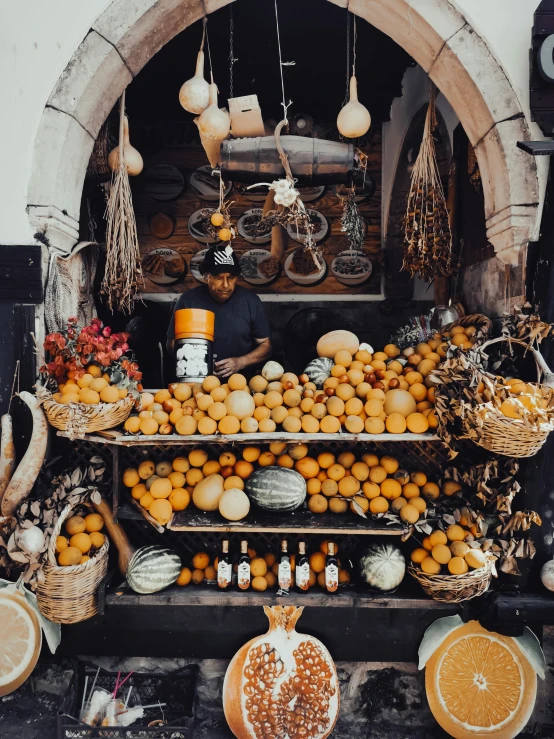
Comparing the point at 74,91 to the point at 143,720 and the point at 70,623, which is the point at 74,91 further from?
the point at 143,720

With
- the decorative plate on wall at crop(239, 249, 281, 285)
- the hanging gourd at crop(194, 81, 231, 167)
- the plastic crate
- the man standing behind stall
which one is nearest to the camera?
the plastic crate

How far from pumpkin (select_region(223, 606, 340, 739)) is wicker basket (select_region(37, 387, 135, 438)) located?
1.63 meters

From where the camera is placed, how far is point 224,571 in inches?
126

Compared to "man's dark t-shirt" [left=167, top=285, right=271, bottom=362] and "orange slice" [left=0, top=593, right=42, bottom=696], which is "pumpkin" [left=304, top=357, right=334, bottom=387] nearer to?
"man's dark t-shirt" [left=167, top=285, right=271, bottom=362]

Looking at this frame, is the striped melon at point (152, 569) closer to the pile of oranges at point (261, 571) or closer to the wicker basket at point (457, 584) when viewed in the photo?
the pile of oranges at point (261, 571)

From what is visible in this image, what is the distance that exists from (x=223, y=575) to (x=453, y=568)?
1446mm

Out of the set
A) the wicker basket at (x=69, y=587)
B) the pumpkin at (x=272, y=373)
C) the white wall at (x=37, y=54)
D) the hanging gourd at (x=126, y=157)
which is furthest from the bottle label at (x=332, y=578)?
the hanging gourd at (x=126, y=157)

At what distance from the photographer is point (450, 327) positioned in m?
3.69

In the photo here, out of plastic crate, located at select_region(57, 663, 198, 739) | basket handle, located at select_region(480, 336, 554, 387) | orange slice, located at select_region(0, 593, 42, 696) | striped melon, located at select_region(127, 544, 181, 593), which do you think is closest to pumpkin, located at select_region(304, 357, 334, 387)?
basket handle, located at select_region(480, 336, 554, 387)

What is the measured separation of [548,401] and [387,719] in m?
2.46

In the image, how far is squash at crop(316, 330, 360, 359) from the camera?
11.8ft

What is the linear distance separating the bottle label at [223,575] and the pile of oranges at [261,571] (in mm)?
150

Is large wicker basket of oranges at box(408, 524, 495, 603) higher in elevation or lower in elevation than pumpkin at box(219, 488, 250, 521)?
lower

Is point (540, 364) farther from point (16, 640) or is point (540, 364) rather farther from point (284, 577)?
point (16, 640)
